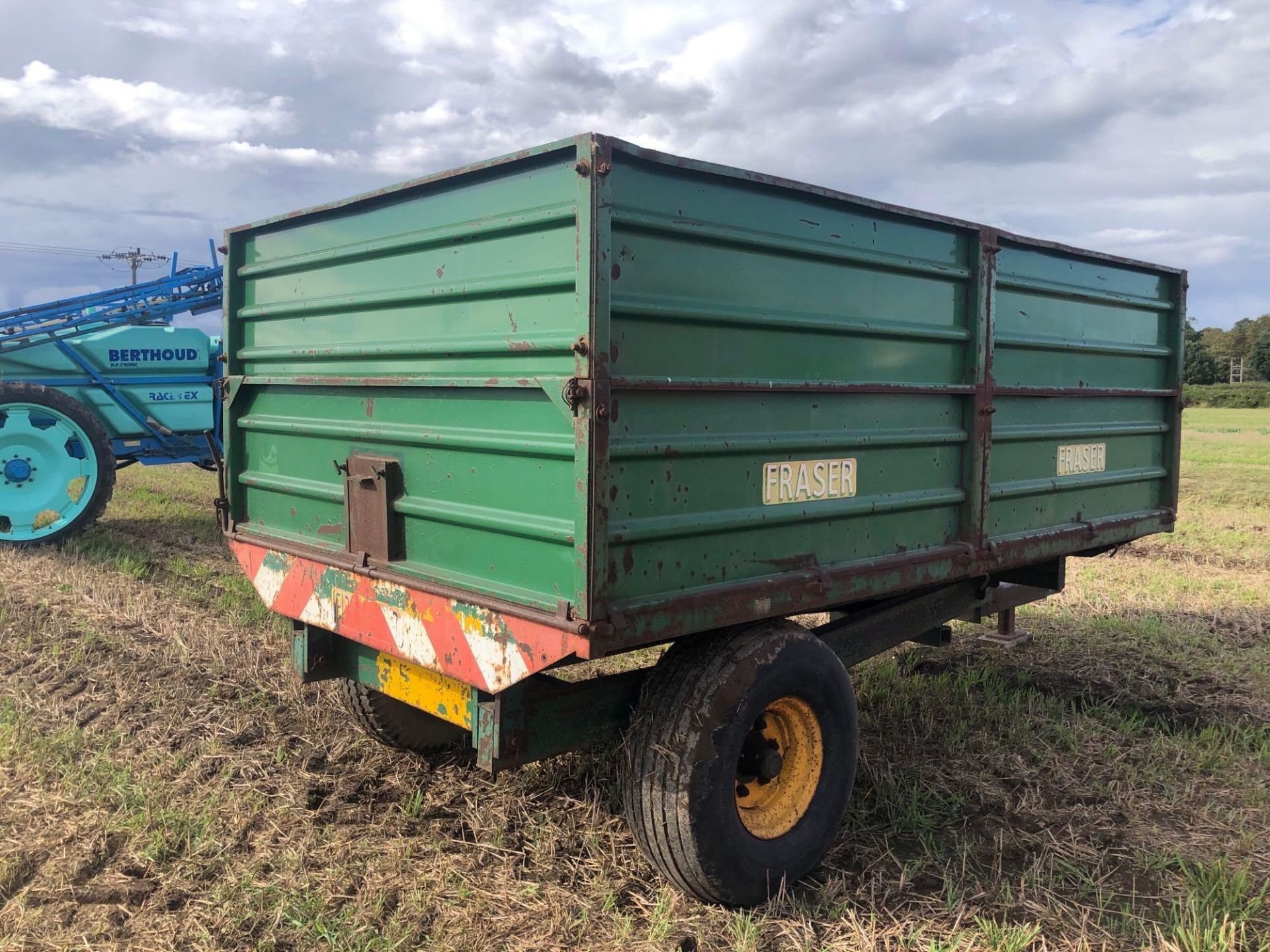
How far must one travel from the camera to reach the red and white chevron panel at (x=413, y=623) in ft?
9.16

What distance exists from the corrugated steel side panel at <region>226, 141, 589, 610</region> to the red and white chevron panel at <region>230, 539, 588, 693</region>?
89mm

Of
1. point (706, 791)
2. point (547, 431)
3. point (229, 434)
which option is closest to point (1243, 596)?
point (706, 791)

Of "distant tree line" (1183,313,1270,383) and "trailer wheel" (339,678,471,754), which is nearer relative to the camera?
"trailer wheel" (339,678,471,754)

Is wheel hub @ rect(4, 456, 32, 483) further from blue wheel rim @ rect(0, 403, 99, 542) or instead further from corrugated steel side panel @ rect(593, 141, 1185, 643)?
corrugated steel side panel @ rect(593, 141, 1185, 643)

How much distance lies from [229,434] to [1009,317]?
3.47 meters

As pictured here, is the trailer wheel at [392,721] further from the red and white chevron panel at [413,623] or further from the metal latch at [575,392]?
the metal latch at [575,392]

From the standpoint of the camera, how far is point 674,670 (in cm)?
310

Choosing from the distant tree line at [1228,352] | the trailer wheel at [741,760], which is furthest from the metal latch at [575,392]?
the distant tree line at [1228,352]

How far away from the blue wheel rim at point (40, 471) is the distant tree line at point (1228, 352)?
65051 mm

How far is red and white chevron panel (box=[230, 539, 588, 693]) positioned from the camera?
110 inches

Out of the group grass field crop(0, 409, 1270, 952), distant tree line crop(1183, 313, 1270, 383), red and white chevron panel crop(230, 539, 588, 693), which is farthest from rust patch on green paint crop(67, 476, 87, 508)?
distant tree line crop(1183, 313, 1270, 383)

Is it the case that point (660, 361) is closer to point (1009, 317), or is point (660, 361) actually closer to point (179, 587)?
point (1009, 317)

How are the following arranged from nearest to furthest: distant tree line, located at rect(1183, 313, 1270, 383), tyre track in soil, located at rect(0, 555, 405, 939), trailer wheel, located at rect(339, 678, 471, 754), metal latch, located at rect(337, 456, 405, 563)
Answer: tyre track in soil, located at rect(0, 555, 405, 939) < metal latch, located at rect(337, 456, 405, 563) < trailer wheel, located at rect(339, 678, 471, 754) < distant tree line, located at rect(1183, 313, 1270, 383)

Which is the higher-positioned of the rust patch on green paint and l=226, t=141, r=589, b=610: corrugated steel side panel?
l=226, t=141, r=589, b=610: corrugated steel side panel
